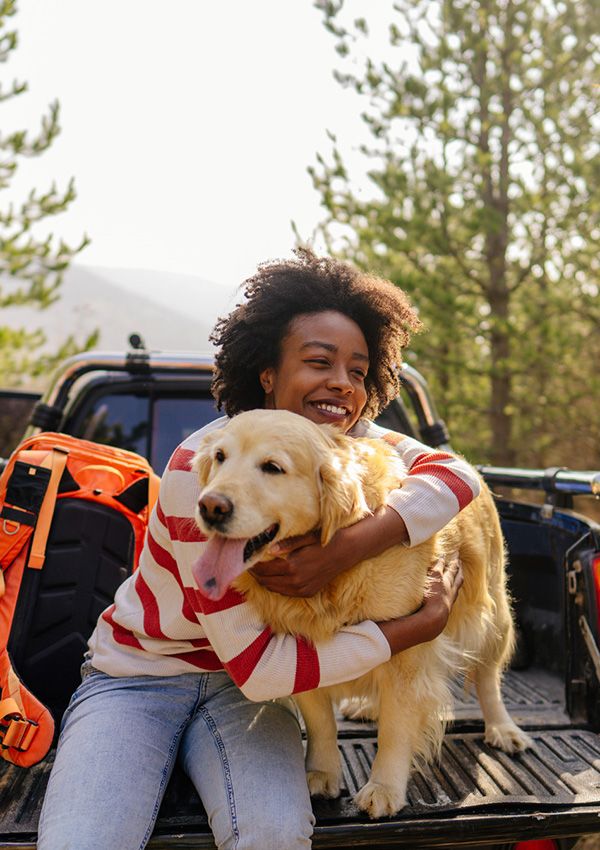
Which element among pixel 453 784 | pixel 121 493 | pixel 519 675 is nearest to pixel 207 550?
pixel 121 493

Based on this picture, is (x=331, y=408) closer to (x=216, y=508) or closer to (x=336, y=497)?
(x=336, y=497)

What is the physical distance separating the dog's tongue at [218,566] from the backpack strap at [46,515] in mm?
800

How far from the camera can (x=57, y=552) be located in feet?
8.42

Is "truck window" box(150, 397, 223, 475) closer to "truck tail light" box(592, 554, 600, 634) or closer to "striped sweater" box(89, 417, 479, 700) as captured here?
"striped sweater" box(89, 417, 479, 700)

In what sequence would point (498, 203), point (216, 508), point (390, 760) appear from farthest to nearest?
point (498, 203), point (390, 760), point (216, 508)

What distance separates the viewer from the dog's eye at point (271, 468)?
1987 millimetres

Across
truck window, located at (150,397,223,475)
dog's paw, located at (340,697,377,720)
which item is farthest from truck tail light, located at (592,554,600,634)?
truck window, located at (150,397,223,475)

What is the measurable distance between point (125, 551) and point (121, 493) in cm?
22

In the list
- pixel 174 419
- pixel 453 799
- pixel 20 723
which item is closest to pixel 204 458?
pixel 20 723

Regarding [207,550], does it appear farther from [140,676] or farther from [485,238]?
[485,238]

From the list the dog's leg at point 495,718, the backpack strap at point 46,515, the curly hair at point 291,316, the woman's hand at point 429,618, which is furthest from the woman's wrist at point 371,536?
the backpack strap at point 46,515

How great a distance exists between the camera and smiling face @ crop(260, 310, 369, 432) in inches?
96.0

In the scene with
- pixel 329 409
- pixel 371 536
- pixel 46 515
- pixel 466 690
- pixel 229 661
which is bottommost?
pixel 466 690

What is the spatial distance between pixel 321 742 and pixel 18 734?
0.88 meters
